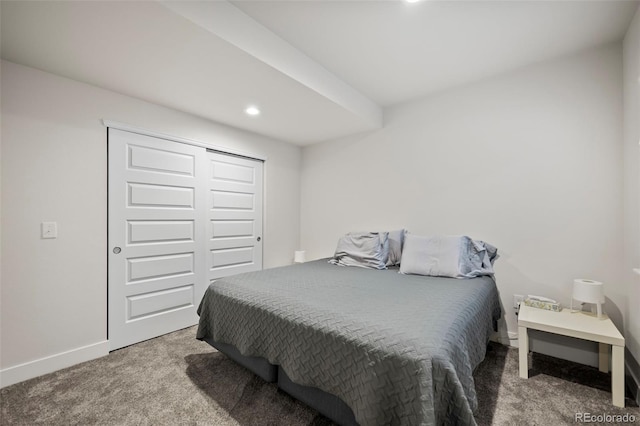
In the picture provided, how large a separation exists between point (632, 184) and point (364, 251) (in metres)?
2.07

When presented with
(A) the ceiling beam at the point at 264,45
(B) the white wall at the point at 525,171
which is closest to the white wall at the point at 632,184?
(B) the white wall at the point at 525,171

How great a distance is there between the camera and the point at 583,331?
5.64ft

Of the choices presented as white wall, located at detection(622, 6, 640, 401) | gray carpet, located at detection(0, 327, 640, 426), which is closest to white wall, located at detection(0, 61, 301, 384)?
gray carpet, located at detection(0, 327, 640, 426)

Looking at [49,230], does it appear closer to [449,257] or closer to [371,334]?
[371,334]

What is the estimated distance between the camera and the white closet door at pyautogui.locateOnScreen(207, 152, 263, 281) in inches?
127

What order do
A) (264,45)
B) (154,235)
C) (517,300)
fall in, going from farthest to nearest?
(154,235) → (517,300) → (264,45)

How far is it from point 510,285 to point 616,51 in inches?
79.8

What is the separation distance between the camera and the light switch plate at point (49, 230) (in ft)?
6.84

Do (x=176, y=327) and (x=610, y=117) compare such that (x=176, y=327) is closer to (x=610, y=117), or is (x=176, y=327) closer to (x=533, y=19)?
(x=533, y=19)

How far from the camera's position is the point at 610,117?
6.90 feet

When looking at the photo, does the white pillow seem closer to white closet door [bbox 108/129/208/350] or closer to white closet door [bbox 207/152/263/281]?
white closet door [bbox 207/152/263/281]

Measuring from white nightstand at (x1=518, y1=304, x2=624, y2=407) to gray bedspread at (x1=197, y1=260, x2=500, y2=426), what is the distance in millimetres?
231

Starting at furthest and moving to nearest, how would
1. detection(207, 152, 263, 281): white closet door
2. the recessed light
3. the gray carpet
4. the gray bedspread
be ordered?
detection(207, 152, 263, 281): white closet door, the recessed light, the gray carpet, the gray bedspread

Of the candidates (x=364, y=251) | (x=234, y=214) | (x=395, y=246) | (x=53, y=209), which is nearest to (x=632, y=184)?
(x=395, y=246)
